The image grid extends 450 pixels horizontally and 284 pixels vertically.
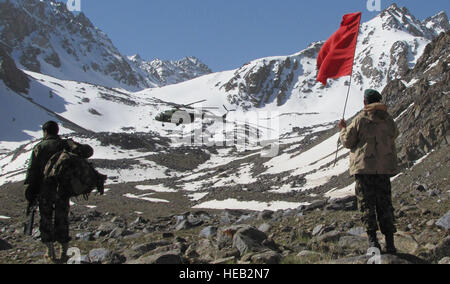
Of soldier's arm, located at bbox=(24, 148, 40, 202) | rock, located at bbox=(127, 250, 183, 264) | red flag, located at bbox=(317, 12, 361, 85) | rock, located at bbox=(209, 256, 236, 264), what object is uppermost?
red flag, located at bbox=(317, 12, 361, 85)

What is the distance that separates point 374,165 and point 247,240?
9.14 feet

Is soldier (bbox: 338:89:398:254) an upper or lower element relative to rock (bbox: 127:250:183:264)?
upper

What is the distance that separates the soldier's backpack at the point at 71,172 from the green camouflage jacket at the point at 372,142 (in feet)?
15.3

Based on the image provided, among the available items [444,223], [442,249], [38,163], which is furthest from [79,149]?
[444,223]

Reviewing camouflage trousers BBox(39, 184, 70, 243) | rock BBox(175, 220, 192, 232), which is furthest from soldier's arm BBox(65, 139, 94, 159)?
rock BBox(175, 220, 192, 232)

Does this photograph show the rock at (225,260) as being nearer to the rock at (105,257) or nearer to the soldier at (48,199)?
the rock at (105,257)

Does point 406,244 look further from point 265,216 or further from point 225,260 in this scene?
point 265,216

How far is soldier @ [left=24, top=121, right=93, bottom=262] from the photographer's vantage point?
7484 mm

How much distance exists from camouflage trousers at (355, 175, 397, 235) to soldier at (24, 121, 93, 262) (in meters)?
5.13

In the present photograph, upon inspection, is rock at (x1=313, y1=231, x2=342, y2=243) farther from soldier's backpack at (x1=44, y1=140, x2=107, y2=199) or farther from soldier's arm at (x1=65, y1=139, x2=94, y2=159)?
soldier's arm at (x1=65, y1=139, x2=94, y2=159)

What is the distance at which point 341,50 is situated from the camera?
35.6 ft

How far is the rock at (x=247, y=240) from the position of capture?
7586 millimetres

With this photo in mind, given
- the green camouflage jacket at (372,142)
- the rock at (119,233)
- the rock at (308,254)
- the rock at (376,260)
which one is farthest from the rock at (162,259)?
the rock at (119,233)

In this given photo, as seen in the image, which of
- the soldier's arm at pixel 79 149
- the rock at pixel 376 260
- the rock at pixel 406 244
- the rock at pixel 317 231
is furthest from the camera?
the rock at pixel 317 231
